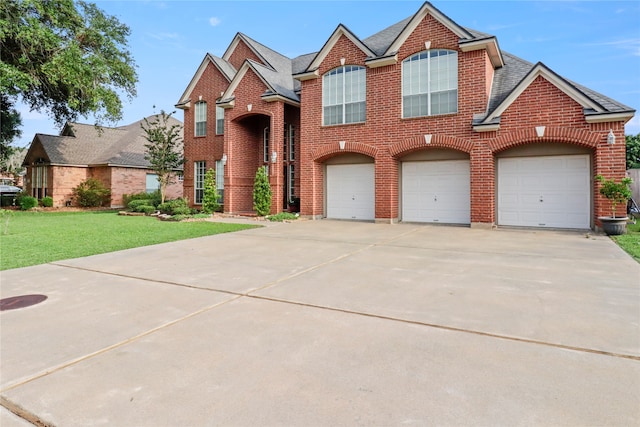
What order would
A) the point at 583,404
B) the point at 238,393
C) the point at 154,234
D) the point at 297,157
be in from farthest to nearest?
the point at 297,157, the point at 154,234, the point at 238,393, the point at 583,404

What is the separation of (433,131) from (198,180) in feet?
46.0

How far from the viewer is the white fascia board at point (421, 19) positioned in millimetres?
12629

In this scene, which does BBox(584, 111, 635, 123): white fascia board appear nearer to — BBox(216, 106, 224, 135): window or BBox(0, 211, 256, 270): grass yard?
BBox(0, 211, 256, 270): grass yard

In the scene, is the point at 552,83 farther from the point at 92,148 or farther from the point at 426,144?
the point at 92,148

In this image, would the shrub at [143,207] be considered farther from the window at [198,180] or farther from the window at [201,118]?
the window at [201,118]

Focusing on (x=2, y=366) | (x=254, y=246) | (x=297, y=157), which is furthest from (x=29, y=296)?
(x=297, y=157)

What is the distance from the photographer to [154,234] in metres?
10.9

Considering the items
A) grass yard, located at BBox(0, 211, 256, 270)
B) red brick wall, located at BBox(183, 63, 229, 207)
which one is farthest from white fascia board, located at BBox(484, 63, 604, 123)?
red brick wall, located at BBox(183, 63, 229, 207)

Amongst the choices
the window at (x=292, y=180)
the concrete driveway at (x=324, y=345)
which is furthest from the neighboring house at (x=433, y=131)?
the concrete driveway at (x=324, y=345)

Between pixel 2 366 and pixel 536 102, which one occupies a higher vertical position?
pixel 536 102

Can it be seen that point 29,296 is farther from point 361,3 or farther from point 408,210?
point 361,3

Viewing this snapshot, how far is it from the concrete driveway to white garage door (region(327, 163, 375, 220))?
9.08 meters

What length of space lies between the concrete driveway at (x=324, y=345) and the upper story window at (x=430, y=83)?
8.33m

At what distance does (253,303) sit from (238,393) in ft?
6.39
